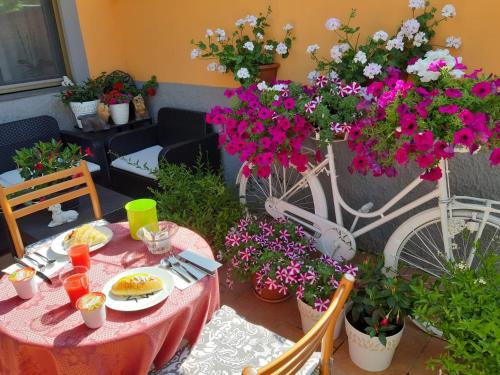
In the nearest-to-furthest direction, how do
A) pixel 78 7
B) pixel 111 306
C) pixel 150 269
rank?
A: pixel 111 306 → pixel 150 269 → pixel 78 7

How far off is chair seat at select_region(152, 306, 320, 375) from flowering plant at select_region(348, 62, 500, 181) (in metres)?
0.89

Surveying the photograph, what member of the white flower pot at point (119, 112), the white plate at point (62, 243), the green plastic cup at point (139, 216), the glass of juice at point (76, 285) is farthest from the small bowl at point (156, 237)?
the white flower pot at point (119, 112)

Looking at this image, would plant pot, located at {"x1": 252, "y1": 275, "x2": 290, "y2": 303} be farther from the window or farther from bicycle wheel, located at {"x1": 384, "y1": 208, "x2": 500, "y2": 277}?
the window

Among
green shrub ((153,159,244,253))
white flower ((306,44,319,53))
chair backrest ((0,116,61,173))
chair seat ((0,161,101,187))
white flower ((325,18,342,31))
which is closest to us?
white flower ((325,18,342,31))

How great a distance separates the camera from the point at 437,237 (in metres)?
2.50

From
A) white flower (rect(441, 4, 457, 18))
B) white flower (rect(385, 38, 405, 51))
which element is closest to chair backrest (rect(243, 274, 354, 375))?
white flower (rect(385, 38, 405, 51))

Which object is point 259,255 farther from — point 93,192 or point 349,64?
point 349,64

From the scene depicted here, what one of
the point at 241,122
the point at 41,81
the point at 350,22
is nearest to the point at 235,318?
the point at 241,122

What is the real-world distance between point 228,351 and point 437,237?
1.66 metres

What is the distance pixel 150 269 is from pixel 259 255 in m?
0.88

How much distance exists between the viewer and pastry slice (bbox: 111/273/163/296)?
4.31 feet

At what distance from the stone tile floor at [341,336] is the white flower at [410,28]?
5.04ft

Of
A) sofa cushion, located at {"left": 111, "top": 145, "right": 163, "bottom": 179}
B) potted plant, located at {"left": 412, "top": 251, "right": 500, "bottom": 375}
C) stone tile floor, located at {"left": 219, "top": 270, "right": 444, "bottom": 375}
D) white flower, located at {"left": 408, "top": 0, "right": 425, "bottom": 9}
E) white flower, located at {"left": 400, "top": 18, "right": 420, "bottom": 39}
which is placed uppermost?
white flower, located at {"left": 408, "top": 0, "right": 425, "bottom": 9}

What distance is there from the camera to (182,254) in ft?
5.01
